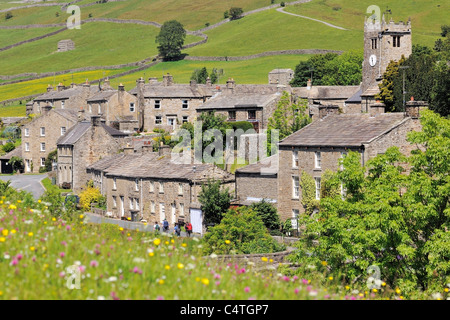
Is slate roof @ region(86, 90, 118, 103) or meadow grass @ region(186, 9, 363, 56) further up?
meadow grass @ region(186, 9, 363, 56)

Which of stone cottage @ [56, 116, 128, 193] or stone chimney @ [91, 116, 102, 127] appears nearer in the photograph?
stone cottage @ [56, 116, 128, 193]

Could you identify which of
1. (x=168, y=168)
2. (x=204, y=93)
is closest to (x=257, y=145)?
(x=168, y=168)

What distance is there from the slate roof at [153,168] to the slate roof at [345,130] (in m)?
7.34

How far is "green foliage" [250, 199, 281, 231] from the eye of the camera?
52.8 metres

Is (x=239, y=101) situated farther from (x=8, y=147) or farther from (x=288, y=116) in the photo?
(x=8, y=147)

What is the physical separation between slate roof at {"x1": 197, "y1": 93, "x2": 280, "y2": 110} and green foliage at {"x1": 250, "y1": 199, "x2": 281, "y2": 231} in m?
27.6

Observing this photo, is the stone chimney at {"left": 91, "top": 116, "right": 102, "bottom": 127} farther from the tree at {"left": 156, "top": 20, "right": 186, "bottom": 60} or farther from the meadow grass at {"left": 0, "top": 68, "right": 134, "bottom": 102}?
the tree at {"left": 156, "top": 20, "right": 186, "bottom": 60}

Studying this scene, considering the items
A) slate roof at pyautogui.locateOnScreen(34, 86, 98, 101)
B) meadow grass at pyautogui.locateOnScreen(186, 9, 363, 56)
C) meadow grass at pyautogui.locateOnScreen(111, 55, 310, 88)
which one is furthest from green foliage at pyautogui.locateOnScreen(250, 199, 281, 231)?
meadow grass at pyautogui.locateOnScreen(186, 9, 363, 56)

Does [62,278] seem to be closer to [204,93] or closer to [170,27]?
[204,93]

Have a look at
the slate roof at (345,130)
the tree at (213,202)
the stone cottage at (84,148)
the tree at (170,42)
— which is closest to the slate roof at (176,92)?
the stone cottage at (84,148)

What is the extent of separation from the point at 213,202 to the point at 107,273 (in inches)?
1616

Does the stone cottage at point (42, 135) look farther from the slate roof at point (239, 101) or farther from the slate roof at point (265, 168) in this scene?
the slate roof at point (265, 168)
